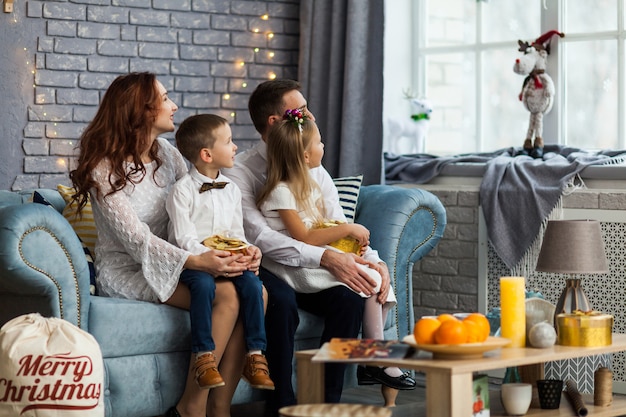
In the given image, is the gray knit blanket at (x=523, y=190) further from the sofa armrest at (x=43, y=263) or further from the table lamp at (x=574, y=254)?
the sofa armrest at (x=43, y=263)

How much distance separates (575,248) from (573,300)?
15 centimetres

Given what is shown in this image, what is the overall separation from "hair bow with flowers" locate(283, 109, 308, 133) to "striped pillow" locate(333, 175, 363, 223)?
1.50ft

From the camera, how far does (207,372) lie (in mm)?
3150

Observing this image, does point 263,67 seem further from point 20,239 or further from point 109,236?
point 20,239

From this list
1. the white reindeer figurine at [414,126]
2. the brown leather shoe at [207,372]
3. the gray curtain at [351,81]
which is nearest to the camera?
the brown leather shoe at [207,372]

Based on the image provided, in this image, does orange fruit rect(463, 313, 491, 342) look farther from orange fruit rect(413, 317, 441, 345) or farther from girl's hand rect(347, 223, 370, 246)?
girl's hand rect(347, 223, 370, 246)

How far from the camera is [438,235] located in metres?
3.99

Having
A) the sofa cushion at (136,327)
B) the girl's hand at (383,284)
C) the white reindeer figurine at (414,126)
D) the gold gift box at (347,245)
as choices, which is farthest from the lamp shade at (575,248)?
the white reindeer figurine at (414,126)

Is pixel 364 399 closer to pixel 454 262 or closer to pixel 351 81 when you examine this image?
pixel 454 262

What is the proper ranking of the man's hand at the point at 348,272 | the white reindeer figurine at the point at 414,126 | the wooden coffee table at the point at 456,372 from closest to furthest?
the wooden coffee table at the point at 456,372
the man's hand at the point at 348,272
the white reindeer figurine at the point at 414,126

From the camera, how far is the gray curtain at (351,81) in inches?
191

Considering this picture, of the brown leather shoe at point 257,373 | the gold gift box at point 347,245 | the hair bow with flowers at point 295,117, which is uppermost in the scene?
the hair bow with flowers at point 295,117

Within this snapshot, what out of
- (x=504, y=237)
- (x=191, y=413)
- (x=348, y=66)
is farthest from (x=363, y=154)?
(x=191, y=413)

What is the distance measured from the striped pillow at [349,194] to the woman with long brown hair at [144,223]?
0.68 meters
